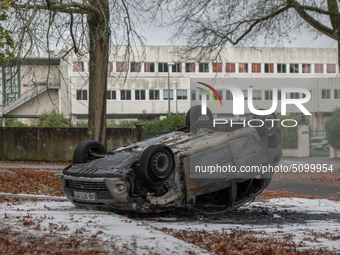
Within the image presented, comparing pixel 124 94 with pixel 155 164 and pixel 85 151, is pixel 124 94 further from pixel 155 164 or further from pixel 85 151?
pixel 155 164

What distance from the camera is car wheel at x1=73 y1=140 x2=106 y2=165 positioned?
759cm

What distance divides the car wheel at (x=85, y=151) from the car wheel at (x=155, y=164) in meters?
1.52

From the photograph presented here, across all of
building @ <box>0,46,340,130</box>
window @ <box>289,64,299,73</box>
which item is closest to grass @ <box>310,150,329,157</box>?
building @ <box>0,46,340,130</box>

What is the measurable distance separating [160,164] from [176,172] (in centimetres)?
38

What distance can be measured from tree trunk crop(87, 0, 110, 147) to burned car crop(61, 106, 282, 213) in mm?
5785

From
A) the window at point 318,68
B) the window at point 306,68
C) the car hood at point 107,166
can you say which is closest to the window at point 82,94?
the window at point 306,68

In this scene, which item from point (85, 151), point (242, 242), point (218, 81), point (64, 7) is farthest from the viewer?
point (218, 81)

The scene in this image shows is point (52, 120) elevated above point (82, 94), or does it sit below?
below

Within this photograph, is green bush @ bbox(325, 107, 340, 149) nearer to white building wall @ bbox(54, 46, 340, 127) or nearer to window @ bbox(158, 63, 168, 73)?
white building wall @ bbox(54, 46, 340, 127)

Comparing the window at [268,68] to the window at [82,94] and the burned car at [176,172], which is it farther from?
the burned car at [176,172]

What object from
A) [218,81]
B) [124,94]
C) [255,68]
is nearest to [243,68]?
[255,68]

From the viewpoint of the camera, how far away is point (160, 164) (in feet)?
→ 22.0

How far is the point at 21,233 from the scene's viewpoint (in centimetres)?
496

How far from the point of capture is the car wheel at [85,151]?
7.59m
